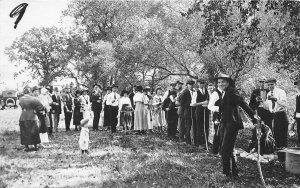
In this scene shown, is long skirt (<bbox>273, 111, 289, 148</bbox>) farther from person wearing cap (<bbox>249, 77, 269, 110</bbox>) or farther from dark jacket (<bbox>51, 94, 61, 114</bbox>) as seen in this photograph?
dark jacket (<bbox>51, 94, 61, 114</bbox>)

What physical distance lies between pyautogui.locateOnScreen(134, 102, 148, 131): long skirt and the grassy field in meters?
3.34

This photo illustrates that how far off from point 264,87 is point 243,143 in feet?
10.9

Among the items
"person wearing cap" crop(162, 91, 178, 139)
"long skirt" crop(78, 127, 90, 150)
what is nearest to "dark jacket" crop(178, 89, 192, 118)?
"person wearing cap" crop(162, 91, 178, 139)

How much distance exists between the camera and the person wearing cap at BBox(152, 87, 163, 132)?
661 inches

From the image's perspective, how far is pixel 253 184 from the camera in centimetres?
705

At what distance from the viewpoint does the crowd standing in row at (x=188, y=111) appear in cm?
748

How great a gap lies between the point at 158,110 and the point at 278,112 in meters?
7.85

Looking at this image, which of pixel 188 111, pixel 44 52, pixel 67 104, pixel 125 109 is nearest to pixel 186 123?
pixel 188 111

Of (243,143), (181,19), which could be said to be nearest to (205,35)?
(243,143)

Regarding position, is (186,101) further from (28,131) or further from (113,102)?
(28,131)

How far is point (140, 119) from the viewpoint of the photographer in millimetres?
15211

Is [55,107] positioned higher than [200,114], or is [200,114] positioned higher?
[55,107]

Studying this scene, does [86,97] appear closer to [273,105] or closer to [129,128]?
[129,128]

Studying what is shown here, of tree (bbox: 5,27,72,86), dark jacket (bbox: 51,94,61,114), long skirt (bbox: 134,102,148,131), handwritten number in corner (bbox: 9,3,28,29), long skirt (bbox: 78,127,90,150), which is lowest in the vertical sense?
long skirt (bbox: 78,127,90,150)
